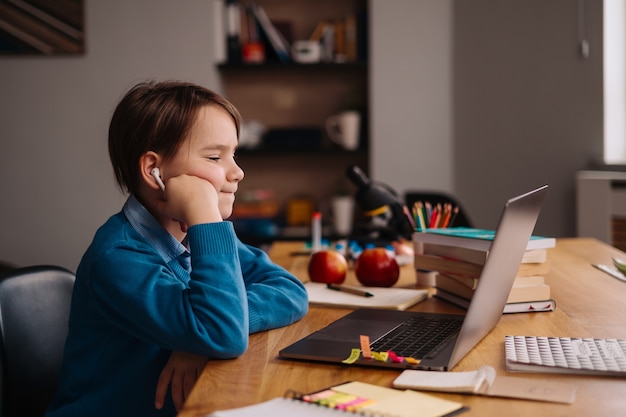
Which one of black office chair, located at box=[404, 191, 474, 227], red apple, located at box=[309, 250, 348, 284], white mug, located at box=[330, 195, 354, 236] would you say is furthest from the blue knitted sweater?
white mug, located at box=[330, 195, 354, 236]

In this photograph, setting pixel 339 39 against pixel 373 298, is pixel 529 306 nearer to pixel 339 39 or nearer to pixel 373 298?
pixel 373 298

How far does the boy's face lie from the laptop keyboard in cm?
37

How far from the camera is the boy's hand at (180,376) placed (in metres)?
1.11

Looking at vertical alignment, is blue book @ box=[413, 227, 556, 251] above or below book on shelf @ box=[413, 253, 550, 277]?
above

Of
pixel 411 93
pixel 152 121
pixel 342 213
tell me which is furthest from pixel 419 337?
pixel 411 93

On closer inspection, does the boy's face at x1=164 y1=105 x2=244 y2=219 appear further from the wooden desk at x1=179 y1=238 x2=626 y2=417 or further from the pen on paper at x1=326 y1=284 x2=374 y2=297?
the pen on paper at x1=326 y1=284 x2=374 y2=297

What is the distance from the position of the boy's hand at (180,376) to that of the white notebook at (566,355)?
0.47 meters

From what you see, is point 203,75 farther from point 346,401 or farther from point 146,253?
point 346,401

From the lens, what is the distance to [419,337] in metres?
1.18

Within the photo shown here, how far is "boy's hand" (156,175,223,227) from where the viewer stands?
1153mm

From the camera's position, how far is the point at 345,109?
163 inches

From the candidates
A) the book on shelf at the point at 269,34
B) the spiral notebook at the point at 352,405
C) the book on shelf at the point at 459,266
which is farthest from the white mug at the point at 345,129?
the spiral notebook at the point at 352,405

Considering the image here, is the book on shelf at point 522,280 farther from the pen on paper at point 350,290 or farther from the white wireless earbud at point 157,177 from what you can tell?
the white wireless earbud at point 157,177

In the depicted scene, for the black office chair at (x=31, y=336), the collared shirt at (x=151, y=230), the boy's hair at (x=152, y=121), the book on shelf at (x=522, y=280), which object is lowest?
the black office chair at (x=31, y=336)
